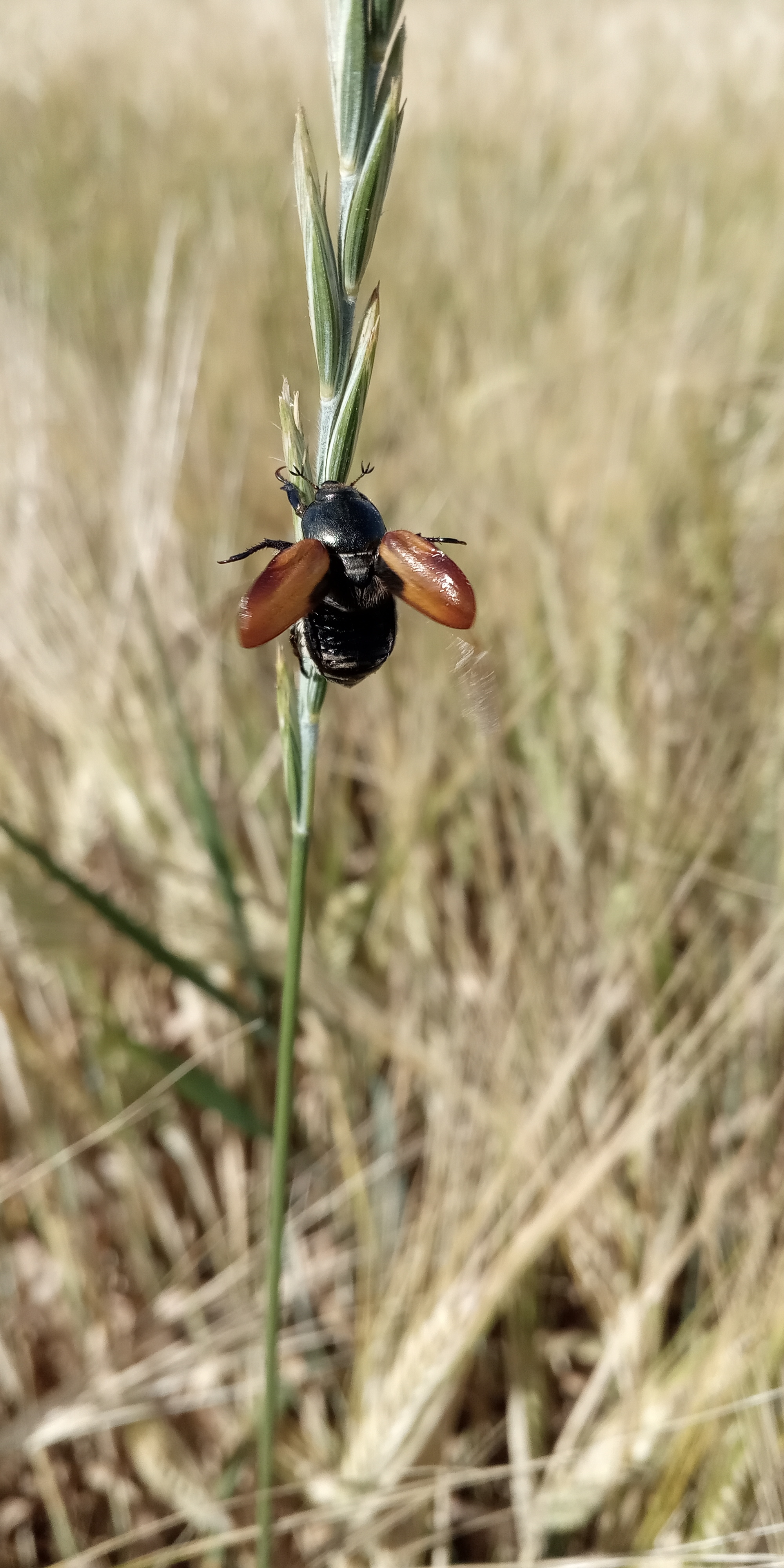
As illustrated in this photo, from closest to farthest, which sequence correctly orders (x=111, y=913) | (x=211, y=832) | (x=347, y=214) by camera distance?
(x=347, y=214) → (x=111, y=913) → (x=211, y=832)

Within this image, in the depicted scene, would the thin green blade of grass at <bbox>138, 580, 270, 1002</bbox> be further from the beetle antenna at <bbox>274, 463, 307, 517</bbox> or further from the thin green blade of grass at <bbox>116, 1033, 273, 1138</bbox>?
the beetle antenna at <bbox>274, 463, 307, 517</bbox>

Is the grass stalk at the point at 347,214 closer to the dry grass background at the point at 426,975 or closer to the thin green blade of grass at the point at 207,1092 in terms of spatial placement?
the dry grass background at the point at 426,975

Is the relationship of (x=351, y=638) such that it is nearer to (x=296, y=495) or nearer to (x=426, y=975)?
(x=296, y=495)

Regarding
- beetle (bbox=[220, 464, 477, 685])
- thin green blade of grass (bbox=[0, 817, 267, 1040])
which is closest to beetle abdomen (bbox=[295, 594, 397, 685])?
beetle (bbox=[220, 464, 477, 685])

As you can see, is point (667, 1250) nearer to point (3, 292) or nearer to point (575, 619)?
point (575, 619)

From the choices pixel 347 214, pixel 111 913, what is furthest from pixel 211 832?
pixel 347 214
